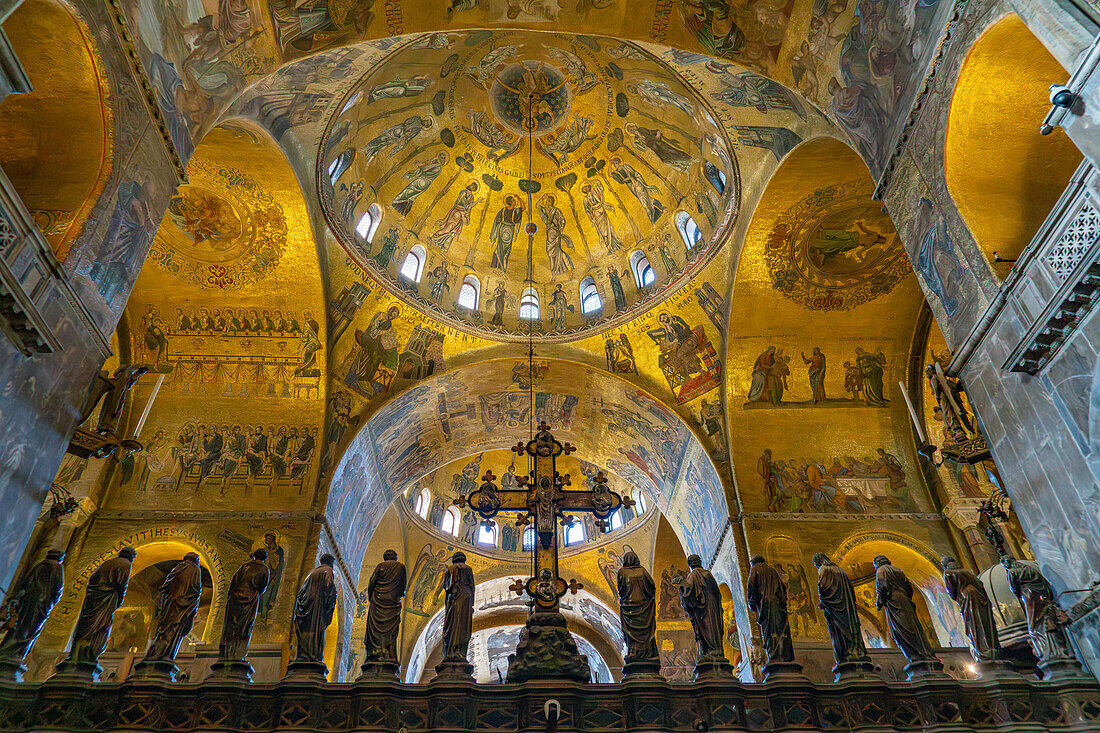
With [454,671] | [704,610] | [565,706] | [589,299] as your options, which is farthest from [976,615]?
[589,299]

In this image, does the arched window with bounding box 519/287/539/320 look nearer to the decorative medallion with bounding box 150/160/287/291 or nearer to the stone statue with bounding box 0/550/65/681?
the decorative medallion with bounding box 150/160/287/291

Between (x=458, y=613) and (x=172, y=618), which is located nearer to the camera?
(x=172, y=618)

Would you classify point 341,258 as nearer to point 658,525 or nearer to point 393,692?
point 393,692

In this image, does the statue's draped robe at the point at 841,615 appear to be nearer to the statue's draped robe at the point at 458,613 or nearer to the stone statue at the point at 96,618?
the statue's draped robe at the point at 458,613

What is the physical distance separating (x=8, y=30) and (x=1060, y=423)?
1151cm

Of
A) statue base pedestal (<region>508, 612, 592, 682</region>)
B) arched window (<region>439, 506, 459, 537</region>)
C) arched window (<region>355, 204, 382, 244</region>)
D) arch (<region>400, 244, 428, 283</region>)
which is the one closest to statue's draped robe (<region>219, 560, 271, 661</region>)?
statue base pedestal (<region>508, 612, 592, 682</region>)

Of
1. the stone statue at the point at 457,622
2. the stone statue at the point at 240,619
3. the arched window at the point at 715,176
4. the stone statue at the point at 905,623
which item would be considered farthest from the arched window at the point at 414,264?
the stone statue at the point at 905,623

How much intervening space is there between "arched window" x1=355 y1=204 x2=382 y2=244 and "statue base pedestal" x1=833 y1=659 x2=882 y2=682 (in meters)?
12.9

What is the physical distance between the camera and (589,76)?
1684cm

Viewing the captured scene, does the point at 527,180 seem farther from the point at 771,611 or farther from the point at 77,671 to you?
the point at 77,671

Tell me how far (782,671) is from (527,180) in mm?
13887

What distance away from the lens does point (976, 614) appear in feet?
25.1

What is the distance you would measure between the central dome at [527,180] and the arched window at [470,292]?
0.04m

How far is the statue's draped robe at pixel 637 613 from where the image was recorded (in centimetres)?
771
